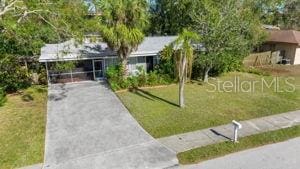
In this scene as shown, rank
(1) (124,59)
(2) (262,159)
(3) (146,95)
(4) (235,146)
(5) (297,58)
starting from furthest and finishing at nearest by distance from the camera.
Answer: (5) (297,58) → (1) (124,59) → (3) (146,95) → (4) (235,146) → (2) (262,159)

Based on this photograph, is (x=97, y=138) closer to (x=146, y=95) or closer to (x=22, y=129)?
(x=22, y=129)

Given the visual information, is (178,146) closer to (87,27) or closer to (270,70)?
(87,27)

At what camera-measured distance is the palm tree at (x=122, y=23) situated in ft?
51.5

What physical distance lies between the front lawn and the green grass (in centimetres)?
171

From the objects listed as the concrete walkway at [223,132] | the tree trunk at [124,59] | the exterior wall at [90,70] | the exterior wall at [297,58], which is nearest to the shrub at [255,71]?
the exterior wall at [297,58]

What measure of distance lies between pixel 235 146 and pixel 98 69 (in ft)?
43.1

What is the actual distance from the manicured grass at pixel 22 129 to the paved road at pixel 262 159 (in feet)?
18.7

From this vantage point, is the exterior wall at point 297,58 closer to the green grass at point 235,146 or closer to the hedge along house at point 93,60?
the hedge along house at point 93,60

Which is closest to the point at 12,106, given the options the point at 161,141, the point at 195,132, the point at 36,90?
the point at 36,90

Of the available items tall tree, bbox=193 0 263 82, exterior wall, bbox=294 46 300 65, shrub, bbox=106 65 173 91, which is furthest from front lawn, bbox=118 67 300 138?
exterior wall, bbox=294 46 300 65

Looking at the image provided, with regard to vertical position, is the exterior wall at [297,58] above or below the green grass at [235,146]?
above

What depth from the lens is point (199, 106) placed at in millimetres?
13867

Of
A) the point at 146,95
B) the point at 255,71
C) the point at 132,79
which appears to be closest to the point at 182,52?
the point at 146,95

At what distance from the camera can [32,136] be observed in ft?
34.8
